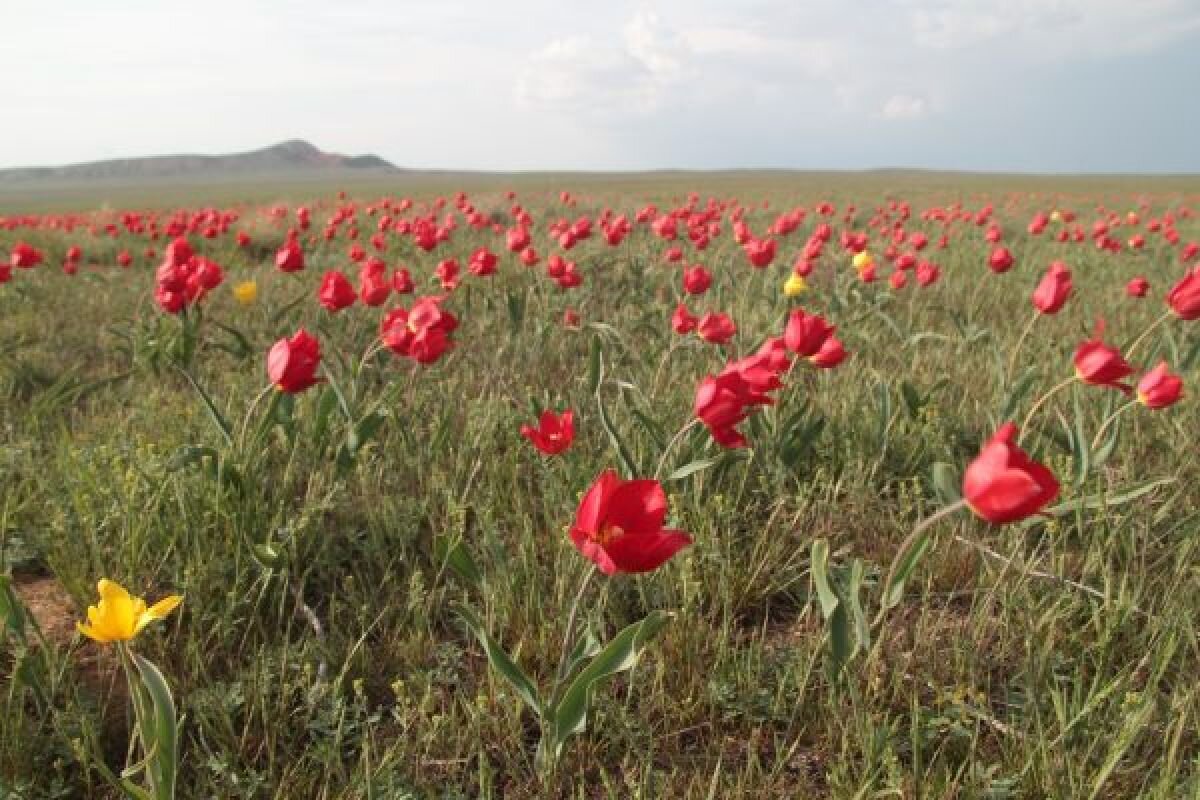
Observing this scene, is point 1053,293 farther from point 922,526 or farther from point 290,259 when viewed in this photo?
point 290,259

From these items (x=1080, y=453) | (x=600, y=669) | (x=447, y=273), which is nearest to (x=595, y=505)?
(x=600, y=669)

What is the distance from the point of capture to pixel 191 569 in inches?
73.7

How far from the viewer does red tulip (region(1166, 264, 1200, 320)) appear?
2.56m

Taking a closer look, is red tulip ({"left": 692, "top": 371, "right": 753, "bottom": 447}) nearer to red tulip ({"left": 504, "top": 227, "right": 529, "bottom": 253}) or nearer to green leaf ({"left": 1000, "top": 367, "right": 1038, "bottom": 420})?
green leaf ({"left": 1000, "top": 367, "right": 1038, "bottom": 420})

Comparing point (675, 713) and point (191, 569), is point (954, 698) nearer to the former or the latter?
point (675, 713)

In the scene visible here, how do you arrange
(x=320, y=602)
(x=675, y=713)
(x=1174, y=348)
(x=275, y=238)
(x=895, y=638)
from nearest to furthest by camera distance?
(x=675, y=713) → (x=895, y=638) → (x=320, y=602) → (x=1174, y=348) → (x=275, y=238)

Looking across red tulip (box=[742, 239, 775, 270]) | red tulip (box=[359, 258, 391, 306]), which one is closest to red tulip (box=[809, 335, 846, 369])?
red tulip (box=[359, 258, 391, 306])

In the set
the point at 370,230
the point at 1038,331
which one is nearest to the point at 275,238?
the point at 370,230

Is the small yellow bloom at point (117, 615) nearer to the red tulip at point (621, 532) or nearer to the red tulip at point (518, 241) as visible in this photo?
the red tulip at point (621, 532)

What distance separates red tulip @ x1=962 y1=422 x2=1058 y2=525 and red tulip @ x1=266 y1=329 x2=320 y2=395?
5.02 feet

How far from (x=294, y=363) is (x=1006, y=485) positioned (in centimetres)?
160

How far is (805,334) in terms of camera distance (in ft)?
7.45

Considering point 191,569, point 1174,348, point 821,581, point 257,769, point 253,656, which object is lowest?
point 257,769

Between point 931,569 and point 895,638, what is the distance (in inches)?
14.8
